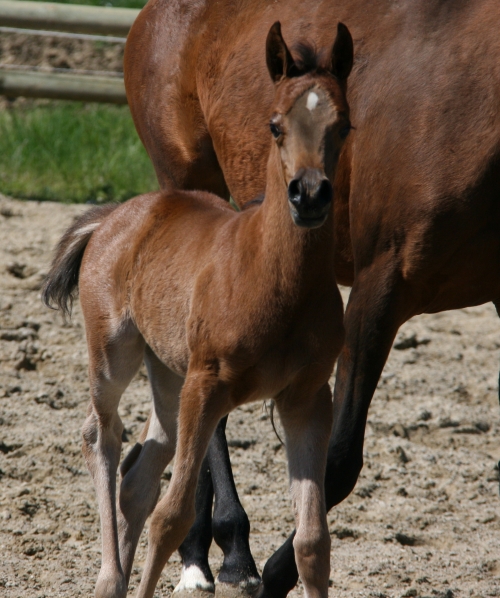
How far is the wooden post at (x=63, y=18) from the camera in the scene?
7219 millimetres

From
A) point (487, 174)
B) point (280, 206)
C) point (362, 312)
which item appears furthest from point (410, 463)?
point (280, 206)

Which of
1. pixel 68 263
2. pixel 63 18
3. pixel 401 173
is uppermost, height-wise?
pixel 401 173

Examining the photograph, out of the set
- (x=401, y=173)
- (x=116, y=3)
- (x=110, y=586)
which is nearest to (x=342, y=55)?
(x=401, y=173)

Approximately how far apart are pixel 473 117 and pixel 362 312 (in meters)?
0.75

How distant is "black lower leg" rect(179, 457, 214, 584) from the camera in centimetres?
390

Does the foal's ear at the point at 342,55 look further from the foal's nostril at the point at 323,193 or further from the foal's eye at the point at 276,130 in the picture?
the foal's nostril at the point at 323,193

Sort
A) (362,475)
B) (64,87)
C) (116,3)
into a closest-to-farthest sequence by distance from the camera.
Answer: (362,475)
(64,87)
(116,3)

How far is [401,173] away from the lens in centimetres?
340

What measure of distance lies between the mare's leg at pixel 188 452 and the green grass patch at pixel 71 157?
14.4 feet

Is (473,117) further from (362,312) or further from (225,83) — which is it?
(225,83)

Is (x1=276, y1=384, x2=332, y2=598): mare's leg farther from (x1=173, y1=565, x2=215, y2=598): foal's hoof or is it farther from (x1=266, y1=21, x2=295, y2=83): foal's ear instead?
(x1=266, y1=21, x2=295, y2=83): foal's ear

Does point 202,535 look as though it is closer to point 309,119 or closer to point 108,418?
point 108,418

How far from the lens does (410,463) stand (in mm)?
4777

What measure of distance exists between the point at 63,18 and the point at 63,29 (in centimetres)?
8
